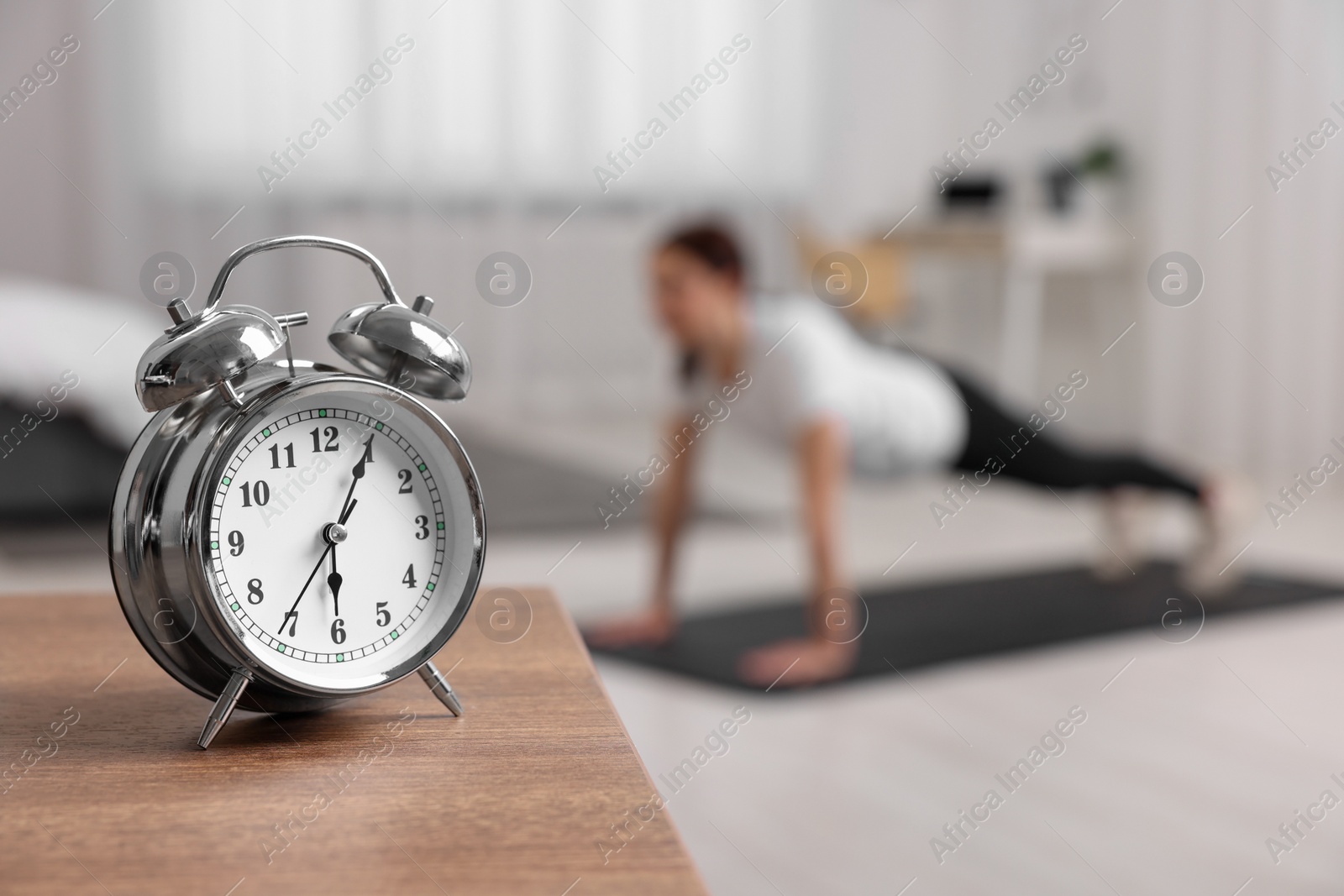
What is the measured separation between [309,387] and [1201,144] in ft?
14.0

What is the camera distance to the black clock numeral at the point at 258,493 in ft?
1.71

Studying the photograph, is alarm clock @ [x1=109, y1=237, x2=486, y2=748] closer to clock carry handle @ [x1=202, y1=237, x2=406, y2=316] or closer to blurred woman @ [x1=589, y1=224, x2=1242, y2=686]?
clock carry handle @ [x1=202, y1=237, x2=406, y2=316]

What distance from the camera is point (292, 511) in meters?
0.53

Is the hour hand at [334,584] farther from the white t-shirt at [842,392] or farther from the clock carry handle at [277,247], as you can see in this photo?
the white t-shirt at [842,392]

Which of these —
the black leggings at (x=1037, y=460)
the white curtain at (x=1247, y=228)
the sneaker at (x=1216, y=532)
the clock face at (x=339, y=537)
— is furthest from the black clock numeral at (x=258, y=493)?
the white curtain at (x=1247, y=228)

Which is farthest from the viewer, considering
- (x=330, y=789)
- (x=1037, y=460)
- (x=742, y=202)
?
(x=742, y=202)

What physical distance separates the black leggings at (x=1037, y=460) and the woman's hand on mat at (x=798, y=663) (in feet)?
2.04

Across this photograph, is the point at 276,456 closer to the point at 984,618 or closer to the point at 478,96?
the point at 984,618

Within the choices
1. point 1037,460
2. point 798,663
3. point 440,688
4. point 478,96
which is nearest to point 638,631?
point 798,663

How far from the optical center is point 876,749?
5.90 ft

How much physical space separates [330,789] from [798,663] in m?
1.73

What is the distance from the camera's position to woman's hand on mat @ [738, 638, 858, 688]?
208 centimetres

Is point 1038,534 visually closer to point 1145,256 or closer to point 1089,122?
point 1145,256

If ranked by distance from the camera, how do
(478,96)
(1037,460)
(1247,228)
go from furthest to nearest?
(478,96) < (1247,228) < (1037,460)
